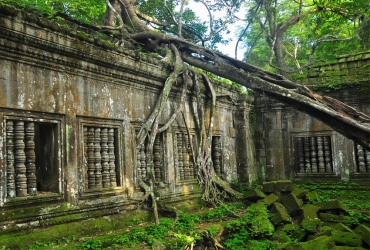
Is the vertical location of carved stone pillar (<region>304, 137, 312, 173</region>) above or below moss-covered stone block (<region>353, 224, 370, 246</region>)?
above

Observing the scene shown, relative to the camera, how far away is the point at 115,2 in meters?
9.27

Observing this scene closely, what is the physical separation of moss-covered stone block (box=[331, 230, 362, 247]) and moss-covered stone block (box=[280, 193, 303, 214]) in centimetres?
122

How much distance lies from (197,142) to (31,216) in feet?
13.1

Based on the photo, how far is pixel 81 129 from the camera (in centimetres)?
482

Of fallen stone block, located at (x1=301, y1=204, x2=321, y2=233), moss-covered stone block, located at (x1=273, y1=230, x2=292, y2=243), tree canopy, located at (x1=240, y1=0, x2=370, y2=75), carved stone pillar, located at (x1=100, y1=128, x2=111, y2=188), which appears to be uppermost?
tree canopy, located at (x1=240, y1=0, x2=370, y2=75)

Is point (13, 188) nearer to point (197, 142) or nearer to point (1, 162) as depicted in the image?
point (1, 162)

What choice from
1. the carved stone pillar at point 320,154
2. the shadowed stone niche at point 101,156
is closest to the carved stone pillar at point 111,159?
the shadowed stone niche at point 101,156

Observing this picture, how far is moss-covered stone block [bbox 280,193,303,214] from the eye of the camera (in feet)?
19.5

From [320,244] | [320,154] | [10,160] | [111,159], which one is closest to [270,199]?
[320,244]

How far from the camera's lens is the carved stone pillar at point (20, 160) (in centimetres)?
401

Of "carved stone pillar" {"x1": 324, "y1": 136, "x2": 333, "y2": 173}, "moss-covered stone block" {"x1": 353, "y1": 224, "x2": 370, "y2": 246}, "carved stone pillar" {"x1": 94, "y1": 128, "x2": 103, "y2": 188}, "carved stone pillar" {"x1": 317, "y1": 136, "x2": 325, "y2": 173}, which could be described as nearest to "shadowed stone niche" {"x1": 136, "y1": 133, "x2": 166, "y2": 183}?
"carved stone pillar" {"x1": 94, "y1": 128, "x2": 103, "y2": 188}

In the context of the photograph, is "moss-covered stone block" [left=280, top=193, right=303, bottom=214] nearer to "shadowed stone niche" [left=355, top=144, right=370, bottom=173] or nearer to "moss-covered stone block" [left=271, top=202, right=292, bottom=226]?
"moss-covered stone block" [left=271, top=202, right=292, bottom=226]

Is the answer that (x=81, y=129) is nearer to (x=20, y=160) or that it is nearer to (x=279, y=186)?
(x=20, y=160)

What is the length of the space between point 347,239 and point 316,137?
14.8 ft
